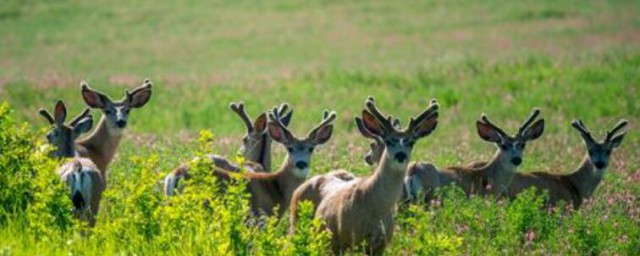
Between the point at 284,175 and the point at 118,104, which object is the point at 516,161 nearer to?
the point at 284,175

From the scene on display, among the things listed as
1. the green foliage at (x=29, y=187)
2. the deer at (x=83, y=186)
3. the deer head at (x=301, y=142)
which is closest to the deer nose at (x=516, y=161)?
the deer head at (x=301, y=142)

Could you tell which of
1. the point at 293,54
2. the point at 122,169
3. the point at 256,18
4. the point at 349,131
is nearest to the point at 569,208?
the point at 122,169

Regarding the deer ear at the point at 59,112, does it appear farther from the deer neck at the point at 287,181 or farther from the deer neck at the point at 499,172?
the deer neck at the point at 499,172

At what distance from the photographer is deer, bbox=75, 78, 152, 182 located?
1600 centimetres

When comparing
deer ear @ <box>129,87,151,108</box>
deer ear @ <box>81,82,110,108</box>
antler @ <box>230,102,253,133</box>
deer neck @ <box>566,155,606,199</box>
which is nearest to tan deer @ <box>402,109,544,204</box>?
deer neck @ <box>566,155,606,199</box>

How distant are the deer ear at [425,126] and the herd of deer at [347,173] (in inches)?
0.4

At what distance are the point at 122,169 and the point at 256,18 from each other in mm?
43993

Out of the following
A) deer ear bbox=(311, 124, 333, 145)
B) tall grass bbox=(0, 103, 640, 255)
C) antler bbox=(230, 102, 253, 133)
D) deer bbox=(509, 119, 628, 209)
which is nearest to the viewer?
tall grass bbox=(0, 103, 640, 255)

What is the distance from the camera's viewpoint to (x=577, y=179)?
629 inches

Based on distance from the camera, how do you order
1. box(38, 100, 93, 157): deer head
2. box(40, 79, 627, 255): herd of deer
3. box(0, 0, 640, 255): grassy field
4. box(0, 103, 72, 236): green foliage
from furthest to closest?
box(38, 100, 93, 157): deer head → box(0, 0, 640, 255): grassy field → box(40, 79, 627, 255): herd of deer → box(0, 103, 72, 236): green foliage

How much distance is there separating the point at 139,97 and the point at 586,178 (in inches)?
204

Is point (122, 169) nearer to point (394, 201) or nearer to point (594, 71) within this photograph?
point (394, 201)

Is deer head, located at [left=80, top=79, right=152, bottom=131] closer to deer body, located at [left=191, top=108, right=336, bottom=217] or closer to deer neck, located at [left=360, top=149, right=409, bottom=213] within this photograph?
deer body, located at [left=191, top=108, right=336, bottom=217]

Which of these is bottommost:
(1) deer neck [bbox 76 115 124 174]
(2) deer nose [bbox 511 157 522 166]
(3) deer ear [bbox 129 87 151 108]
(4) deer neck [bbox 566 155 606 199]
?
(4) deer neck [bbox 566 155 606 199]
